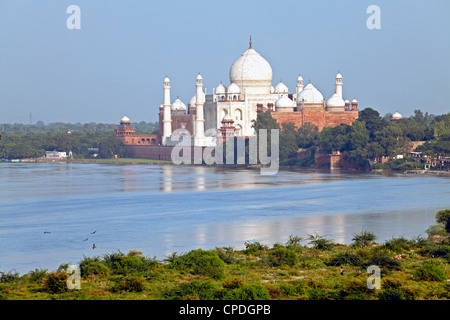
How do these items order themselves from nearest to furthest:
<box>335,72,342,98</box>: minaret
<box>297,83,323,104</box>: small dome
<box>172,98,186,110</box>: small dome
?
<box>297,83,323,104</box>: small dome, <box>335,72,342,98</box>: minaret, <box>172,98,186,110</box>: small dome

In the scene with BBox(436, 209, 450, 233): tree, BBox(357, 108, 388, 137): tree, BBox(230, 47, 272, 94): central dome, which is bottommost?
BBox(436, 209, 450, 233): tree

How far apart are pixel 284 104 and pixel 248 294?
48437mm

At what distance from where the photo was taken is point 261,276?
675 inches

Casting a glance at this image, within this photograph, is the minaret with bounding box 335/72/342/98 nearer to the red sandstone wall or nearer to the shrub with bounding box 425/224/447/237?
the red sandstone wall

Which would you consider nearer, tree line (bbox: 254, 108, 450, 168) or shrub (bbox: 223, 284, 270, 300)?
shrub (bbox: 223, 284, 270, 300)

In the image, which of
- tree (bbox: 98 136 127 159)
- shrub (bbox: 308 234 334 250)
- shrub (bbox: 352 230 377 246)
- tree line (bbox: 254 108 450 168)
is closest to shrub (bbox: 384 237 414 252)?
shrub (bbox: 352 230 377 246)

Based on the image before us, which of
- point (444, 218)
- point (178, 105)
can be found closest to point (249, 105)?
point (178, 105)

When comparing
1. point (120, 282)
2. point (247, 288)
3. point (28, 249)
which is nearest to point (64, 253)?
point (28, 249)

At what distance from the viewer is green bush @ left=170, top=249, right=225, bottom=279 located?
1731 centimetres

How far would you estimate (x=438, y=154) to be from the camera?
47.7m

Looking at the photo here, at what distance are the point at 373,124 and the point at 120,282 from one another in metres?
41.8

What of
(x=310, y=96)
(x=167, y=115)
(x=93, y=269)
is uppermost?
(x=310, y=96)

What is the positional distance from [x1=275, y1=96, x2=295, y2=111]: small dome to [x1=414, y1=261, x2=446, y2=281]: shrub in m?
45.9

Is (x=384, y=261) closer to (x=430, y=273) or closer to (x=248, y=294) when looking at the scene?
(x=430, y=273)
